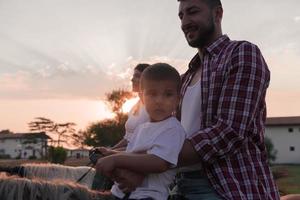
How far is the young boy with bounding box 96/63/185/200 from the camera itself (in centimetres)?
274

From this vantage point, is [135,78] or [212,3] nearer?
[212,3]

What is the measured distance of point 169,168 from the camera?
2.82 metres

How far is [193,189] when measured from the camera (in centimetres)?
308

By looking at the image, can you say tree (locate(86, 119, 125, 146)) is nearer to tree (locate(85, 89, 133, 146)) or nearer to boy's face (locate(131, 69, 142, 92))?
tree (locate(85, 89, 133, 146))

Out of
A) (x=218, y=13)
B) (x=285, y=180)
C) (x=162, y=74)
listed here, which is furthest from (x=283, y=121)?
(x=162, y=74)

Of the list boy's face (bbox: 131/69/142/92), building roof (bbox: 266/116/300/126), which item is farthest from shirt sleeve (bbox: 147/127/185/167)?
building roof (bbox: 266/116/300/126)

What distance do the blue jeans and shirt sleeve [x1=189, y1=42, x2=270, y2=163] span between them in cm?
22

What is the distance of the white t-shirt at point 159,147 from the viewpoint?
9.06 feet

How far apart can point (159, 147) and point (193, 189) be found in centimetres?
47

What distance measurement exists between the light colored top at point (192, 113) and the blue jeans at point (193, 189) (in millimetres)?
71

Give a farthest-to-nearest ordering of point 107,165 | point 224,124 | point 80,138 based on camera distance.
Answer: point 80,138 → point 224,124 → point 107,165

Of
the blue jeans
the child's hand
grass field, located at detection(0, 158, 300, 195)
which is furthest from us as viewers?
grass field, located at detection(0, 158, 300, 195)

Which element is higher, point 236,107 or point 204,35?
point 204,35

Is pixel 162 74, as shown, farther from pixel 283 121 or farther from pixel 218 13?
pixel 283 121
